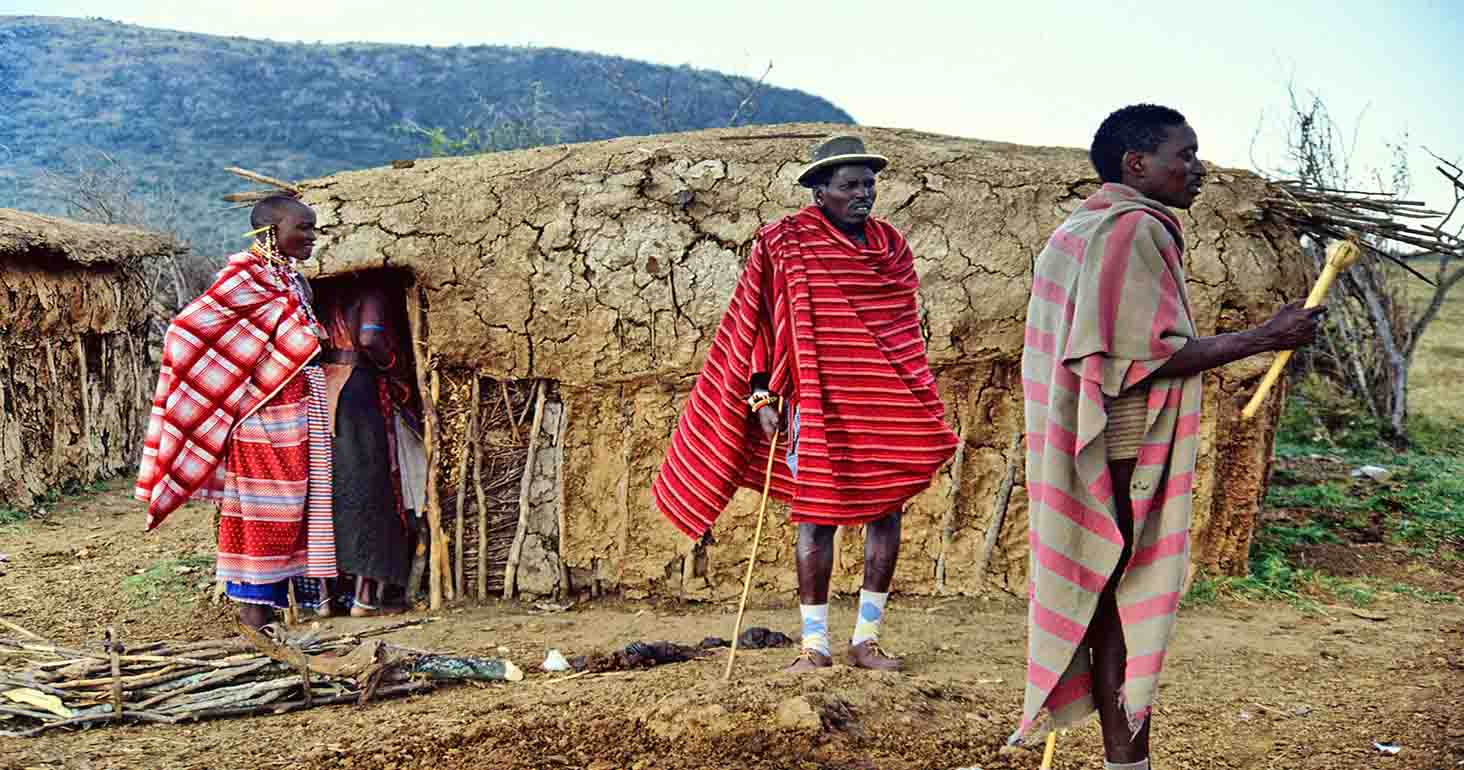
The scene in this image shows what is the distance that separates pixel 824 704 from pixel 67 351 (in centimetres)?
776

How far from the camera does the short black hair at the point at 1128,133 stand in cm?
294

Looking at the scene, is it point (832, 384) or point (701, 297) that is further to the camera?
point (701, 297)

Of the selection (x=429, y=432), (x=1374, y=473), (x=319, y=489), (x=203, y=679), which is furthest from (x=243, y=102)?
(x=203, y=679)

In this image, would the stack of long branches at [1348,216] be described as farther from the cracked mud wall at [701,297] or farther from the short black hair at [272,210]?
the short black hair at [272,210]

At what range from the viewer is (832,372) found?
4293mm

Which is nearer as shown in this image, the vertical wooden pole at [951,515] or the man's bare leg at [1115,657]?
the man's bare leg at [1115,657]

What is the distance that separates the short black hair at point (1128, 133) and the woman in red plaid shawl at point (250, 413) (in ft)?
11.8

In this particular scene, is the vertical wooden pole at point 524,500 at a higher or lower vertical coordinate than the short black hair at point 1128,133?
lower

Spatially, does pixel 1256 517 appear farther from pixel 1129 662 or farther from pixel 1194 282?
pixel 1129 662

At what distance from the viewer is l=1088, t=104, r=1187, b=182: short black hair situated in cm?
294

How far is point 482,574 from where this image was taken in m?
6.01

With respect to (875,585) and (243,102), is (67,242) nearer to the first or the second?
(875,585)

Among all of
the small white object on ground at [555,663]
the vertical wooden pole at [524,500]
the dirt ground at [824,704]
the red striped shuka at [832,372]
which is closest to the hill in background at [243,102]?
the vertical wooden pole at [524,500]

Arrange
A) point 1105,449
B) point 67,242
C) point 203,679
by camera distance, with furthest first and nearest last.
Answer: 1. point 67,242
2. point 203,679
3. point 1105,449
